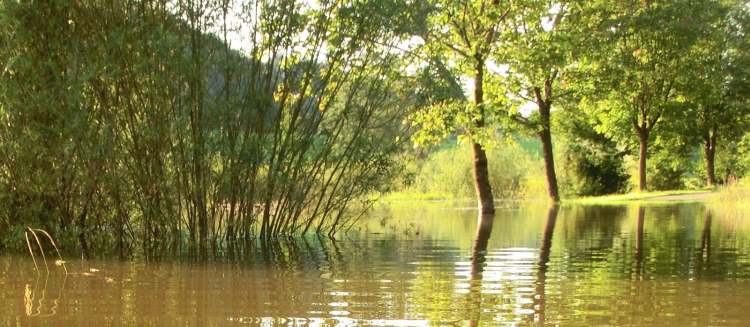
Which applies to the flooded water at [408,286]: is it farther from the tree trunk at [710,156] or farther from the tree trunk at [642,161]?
the tree trunk at [710,156]

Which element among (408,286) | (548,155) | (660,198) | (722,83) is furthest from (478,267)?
(722,83)

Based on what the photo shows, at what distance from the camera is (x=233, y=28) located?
10.5 meters

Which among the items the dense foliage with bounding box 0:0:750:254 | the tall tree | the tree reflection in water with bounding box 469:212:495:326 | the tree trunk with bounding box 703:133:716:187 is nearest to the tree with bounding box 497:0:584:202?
the tall tree

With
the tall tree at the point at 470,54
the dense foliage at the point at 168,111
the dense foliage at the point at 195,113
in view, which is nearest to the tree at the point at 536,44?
the tall tree at the point at 470,54

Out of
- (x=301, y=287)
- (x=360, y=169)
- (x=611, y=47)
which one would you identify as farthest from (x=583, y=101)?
(x=301, y=287)

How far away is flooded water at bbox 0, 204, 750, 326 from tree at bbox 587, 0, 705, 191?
1442 centimetres

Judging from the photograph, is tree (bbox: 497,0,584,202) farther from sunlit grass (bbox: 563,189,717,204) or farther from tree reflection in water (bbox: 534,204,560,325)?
tree reflection in water (bbox: 534,204,560,325)

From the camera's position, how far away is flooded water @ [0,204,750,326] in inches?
201

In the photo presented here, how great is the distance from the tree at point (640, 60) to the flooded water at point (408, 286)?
568 inches

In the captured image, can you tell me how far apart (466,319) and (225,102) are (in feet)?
19.1

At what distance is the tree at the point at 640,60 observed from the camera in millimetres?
24594

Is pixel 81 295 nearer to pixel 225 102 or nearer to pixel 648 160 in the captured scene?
pixel 225 102

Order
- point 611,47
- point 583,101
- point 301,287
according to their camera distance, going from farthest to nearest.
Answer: point 583,101
point 611,47
point 301,287

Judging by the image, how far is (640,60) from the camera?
30.5 metres
